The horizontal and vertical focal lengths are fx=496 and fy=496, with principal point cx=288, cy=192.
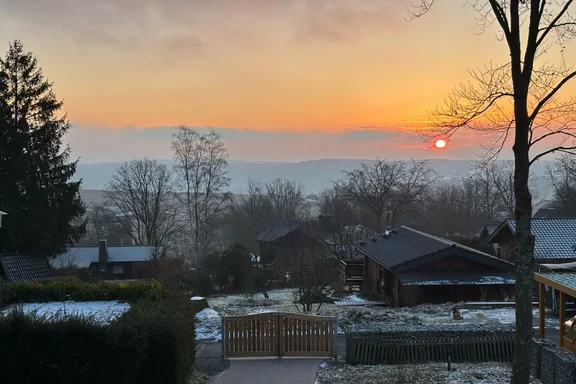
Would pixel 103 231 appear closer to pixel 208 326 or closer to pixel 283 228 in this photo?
pixel 283 228

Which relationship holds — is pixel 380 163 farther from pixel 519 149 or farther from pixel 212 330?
pixel 519 149

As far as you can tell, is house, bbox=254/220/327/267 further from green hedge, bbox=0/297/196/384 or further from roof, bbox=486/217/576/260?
green hedge, bbox=0/297/196/384

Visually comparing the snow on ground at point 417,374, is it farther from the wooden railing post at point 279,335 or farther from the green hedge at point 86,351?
the green hedge at point 86,351

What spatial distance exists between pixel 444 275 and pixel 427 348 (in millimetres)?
12504

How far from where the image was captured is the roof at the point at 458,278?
22.0 meters

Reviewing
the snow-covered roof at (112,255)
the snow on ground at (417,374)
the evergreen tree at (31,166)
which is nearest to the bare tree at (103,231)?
the snow-covered roof at (112,255)

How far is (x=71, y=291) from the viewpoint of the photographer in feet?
40.4

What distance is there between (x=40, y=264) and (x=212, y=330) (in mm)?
15612

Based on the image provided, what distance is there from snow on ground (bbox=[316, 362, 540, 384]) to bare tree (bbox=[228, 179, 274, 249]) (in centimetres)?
5636

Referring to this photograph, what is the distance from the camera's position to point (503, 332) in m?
11.5

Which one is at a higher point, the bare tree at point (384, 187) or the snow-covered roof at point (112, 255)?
the bare tree at point (384, 187)


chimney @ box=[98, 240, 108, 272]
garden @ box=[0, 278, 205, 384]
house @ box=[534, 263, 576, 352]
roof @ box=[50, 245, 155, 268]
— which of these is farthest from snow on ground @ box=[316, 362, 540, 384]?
chimney @ box=[98, 240, 108, 272]

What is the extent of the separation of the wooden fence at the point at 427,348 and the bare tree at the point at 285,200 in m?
63.8

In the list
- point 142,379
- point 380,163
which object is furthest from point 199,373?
point 380,163
